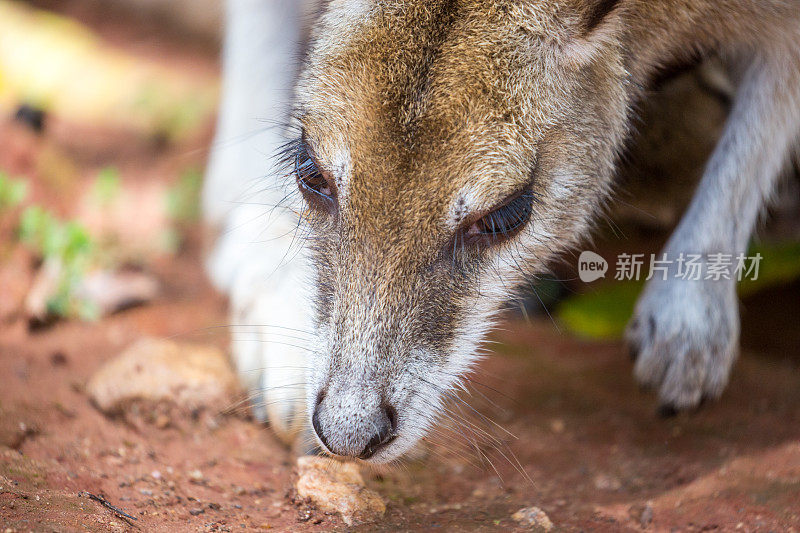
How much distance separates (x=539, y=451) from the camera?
3.08 metres

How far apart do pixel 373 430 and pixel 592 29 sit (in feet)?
4.69

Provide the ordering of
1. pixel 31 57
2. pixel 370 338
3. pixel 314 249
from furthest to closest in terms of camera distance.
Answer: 1. pixel 31 57
2. pixel 314 249
3. pixel 370 338

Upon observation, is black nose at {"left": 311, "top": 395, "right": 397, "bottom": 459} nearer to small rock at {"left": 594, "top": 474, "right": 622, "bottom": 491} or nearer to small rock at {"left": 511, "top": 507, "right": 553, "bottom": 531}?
small rock at {"left": 511, "top": 507, "right": 553, "bottom": 531}

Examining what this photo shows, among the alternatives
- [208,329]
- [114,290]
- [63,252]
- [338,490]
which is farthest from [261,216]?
[338,490]

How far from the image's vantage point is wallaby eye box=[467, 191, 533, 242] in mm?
2525

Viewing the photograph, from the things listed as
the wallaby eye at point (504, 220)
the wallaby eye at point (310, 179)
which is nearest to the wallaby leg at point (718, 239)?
the wallaby eye at point (504, 220)

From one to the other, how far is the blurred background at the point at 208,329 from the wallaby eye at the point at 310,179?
90 cm

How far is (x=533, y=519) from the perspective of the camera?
2404 millimetres

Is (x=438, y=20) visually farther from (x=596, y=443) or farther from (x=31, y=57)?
(x=31, y=57)

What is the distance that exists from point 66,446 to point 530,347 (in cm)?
232

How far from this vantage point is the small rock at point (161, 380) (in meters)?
2.88

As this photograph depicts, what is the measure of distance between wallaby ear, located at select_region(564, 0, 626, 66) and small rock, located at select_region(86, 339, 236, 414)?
1694 millimetres

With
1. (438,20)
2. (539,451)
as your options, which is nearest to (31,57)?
(438,20)

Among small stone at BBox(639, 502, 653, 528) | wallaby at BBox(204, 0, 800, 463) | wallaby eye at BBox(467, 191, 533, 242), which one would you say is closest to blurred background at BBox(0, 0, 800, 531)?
small stone at BBox(639, 502, 653, 528)
